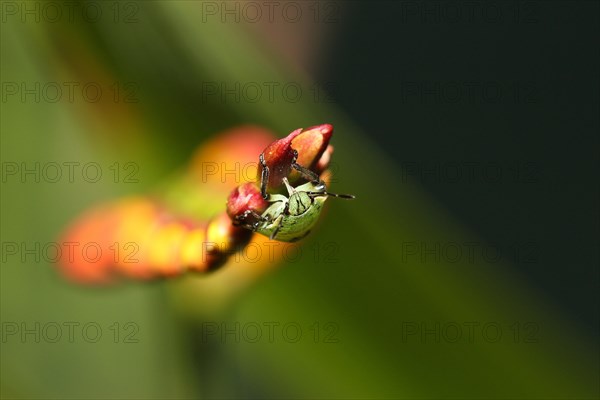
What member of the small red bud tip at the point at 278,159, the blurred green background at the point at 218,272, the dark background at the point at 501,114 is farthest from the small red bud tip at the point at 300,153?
the dark background at the point at 501,114

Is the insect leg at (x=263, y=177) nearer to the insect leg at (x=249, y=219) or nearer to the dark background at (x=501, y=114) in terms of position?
the insect leg at (x=249, y=219)

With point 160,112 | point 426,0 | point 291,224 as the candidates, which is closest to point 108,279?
point 160,112

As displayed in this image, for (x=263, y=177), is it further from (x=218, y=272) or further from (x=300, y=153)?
(x=218, y=272)

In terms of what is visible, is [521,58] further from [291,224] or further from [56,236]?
[291,224]

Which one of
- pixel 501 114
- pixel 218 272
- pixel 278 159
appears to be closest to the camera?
pixel 278 159

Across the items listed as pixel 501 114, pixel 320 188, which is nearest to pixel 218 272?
pixel 320 188

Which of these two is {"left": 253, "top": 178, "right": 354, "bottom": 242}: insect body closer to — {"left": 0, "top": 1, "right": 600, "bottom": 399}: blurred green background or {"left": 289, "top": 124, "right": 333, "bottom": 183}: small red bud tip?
{"left": 289, "top": 124, "right": 333, "bottom": 183}: small red bud tip

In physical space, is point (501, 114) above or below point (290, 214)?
above
